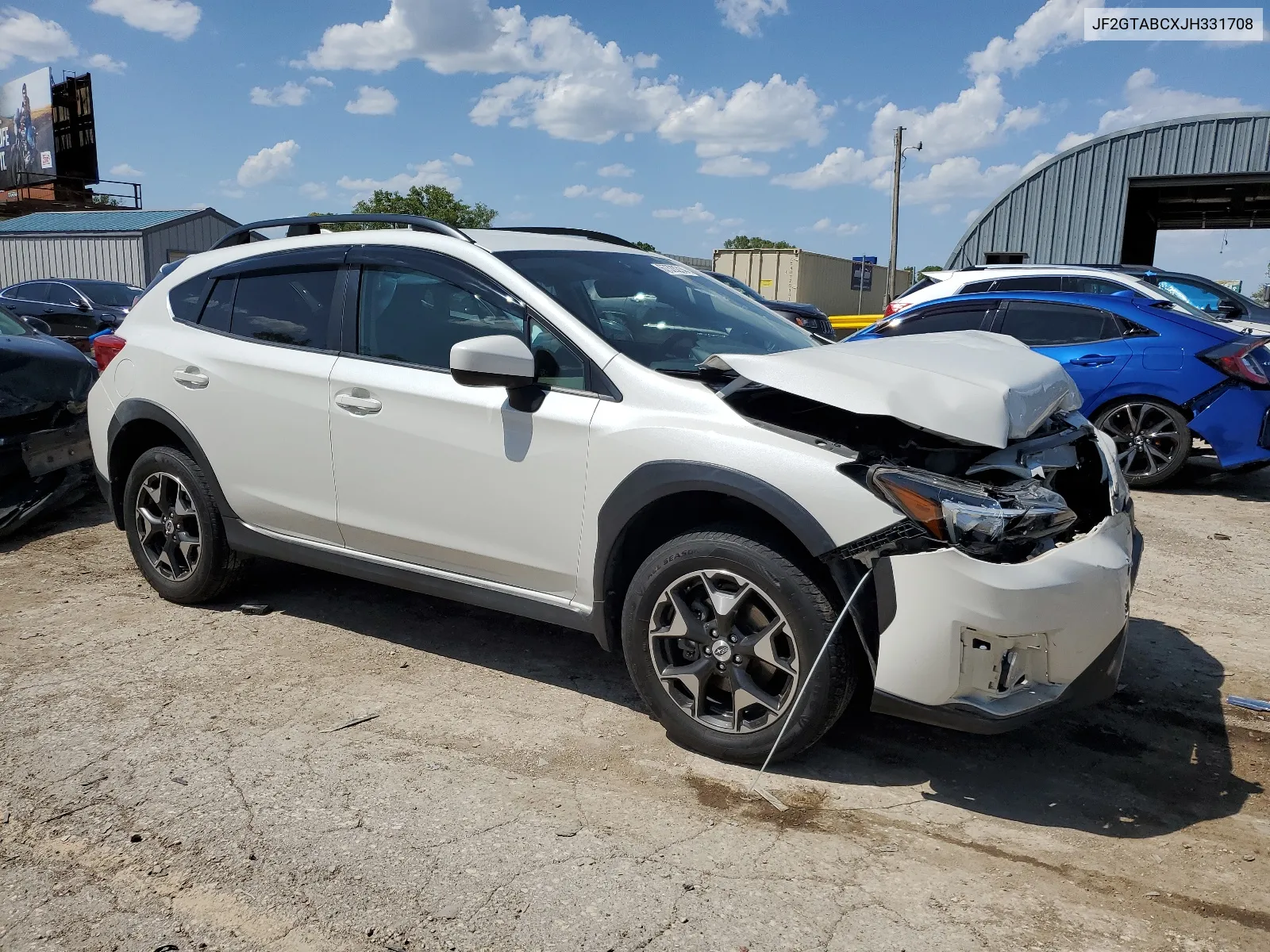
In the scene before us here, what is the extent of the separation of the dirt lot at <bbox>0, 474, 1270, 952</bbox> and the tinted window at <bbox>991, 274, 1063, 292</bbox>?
6228 mm

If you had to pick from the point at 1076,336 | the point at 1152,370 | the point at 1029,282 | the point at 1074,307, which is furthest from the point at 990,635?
the point at 1029,282

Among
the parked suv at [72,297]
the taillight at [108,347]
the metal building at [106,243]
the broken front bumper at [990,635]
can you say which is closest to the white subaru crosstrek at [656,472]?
the broken front bumper at [990,635]

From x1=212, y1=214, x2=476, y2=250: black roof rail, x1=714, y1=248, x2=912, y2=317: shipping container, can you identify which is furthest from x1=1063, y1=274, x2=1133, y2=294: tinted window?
x1=714, y1=248, x2=912, y2=317: shipping container

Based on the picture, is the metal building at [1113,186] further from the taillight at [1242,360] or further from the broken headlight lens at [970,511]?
the broken headlight lens at [970,511]

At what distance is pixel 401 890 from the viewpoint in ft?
8.65

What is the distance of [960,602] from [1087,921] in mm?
854

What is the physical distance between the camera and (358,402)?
3.97 m

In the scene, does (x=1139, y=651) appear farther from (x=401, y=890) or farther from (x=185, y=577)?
(x=185, y=577)

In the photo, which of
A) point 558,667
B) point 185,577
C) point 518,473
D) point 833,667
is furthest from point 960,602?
point 185,577

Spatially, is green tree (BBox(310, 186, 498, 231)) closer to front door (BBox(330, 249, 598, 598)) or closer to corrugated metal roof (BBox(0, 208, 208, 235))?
corrugated metal roof (BBox(0, 208, 208, 235))

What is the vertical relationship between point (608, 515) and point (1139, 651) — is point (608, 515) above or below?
above

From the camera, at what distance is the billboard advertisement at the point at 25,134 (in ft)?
156

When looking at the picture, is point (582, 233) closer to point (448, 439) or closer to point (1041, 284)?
point (448, 439)

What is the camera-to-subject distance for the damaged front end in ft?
9.27
